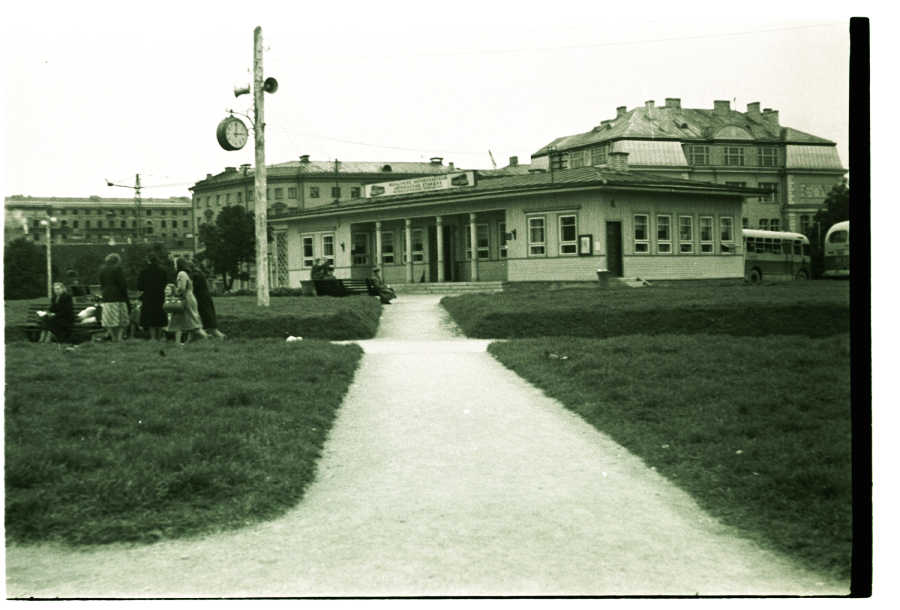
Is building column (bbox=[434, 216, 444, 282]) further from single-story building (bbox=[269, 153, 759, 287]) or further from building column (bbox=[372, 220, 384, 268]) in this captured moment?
building column (bbox=[372, 220, 384, 268])

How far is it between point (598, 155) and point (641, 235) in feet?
10.1

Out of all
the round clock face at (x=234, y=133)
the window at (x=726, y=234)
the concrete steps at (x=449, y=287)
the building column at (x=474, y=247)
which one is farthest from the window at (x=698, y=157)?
the building column at (x=474, y=247)

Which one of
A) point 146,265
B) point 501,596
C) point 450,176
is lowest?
point 501,596

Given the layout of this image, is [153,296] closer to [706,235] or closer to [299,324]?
[299,324]

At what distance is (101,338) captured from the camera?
1611cm

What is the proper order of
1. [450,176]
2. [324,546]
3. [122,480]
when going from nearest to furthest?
[324,546], [122,480], [450,176]

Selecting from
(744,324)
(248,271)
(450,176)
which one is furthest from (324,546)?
(248,271)

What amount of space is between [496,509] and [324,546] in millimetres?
1191

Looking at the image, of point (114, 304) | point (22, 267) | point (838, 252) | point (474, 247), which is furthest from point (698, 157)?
point (22, 267)

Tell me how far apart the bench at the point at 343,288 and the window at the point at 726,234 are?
44.7 feet

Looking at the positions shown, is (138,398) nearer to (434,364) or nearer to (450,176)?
(434,364)

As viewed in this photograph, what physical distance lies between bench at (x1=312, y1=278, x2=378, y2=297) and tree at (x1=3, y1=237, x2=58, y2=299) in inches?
853

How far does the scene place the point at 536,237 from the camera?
35531 mm

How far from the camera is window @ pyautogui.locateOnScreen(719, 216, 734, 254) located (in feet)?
118
